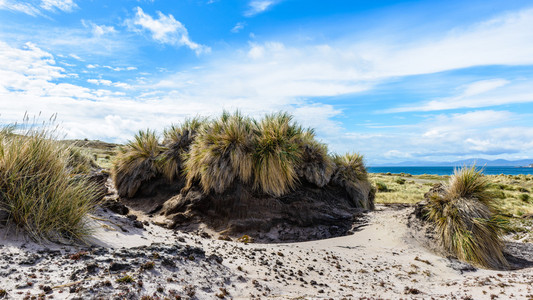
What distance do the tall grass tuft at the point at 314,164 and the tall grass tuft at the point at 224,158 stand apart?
1575mm

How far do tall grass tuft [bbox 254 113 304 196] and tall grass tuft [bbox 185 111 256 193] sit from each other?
237 millimetres

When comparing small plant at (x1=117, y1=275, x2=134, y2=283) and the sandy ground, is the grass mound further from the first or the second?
small plant at (x1=117, y1=275, x2=134, y2=283)

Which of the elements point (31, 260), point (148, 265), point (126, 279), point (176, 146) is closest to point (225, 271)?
point (148, 265)

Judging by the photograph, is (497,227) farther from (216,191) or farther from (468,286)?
(216,191)

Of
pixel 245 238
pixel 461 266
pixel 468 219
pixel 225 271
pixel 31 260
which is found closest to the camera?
pixel 31 260

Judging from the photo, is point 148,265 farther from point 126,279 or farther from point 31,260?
point 31,260

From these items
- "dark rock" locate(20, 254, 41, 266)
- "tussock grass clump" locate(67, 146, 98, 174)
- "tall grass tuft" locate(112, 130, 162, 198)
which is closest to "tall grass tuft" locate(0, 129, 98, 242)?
"dark rock" locate(20, 254, 41, 266)

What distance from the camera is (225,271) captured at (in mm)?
3916

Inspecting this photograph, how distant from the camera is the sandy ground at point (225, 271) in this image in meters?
2.94

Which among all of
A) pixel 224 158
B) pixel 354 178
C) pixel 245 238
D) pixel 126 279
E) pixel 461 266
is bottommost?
pixel 245 238

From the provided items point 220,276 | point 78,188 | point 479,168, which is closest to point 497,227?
point 479,168

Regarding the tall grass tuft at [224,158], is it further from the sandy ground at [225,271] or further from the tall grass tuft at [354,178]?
the tall grass tuft at [354,178]

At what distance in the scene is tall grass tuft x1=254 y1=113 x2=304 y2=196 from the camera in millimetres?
7786

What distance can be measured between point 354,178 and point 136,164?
284 inches
